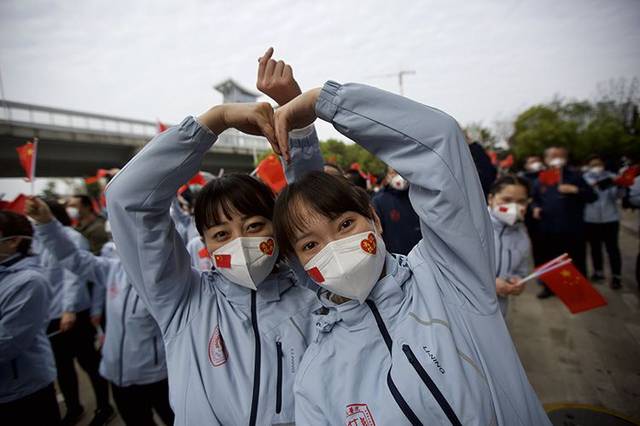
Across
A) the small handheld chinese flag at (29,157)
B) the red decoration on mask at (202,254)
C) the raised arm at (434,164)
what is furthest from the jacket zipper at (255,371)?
the small handheld chinese flag at (29,157)

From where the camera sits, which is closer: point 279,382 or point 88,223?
point 279,382

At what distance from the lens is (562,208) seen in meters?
4.50

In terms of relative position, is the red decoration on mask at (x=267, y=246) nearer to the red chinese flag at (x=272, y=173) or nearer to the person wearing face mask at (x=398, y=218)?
the red chinese flag at (x=272, y=173)

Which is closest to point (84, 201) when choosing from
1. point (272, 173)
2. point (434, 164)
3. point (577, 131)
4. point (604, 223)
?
point (272, 173)

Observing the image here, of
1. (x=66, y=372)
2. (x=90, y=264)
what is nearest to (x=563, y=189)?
(x=90, y=264)

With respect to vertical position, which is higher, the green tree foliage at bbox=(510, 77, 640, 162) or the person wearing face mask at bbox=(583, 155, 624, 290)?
the green tree foliage at bbox=(510, 77, 640, 162)

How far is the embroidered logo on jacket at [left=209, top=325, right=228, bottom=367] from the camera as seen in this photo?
1.20 m

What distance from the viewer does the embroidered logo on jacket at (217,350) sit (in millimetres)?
1199

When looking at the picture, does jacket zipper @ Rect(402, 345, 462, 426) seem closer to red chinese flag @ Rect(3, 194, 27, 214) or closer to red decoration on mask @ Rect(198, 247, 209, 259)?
red decoration on mask @ Rect(198, 247, 209, 259)

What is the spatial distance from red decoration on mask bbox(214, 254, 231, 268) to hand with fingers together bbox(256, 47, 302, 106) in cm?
66

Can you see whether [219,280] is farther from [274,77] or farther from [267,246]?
[274,77]

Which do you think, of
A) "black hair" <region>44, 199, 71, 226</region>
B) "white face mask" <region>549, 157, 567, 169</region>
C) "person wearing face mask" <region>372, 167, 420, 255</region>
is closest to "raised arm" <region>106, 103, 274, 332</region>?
"person wearing face mask" <region>372, 167, 420, 255</region>

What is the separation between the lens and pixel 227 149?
2305 cm

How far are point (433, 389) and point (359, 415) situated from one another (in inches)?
9.5
